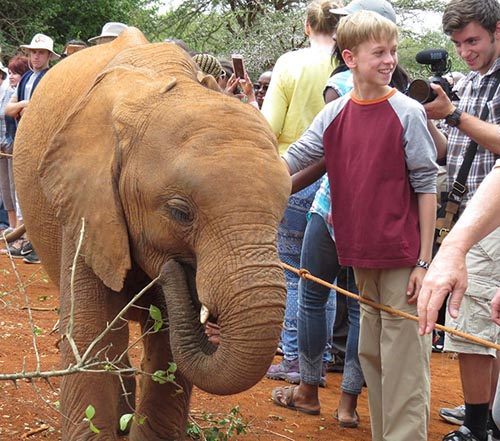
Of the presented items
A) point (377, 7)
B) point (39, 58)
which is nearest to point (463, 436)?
point (377, 7)

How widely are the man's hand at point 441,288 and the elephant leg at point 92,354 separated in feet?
5.97

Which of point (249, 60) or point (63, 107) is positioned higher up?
point (63, 107)

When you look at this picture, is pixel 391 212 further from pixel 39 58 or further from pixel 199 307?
pixel 39 58

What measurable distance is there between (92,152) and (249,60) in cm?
1700

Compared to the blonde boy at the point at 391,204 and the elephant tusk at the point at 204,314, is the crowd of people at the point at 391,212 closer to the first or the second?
the blonde boy at the point at 391,204

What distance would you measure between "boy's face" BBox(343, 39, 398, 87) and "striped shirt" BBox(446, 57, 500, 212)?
919mm

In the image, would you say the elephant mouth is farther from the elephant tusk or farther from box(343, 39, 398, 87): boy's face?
box(343, 39, 398, 87): boy's face

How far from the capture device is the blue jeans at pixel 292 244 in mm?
6383

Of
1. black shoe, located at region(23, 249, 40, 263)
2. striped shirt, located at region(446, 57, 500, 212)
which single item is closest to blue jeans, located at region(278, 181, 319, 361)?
striped shirt, located at region(446, 57, 500, 212)

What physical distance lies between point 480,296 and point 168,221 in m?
1.93

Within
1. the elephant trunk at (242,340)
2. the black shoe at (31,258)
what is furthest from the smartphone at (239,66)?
the black shoe at (31,258)

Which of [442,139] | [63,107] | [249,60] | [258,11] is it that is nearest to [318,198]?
[442,139]

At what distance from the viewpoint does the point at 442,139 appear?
17.0 ft

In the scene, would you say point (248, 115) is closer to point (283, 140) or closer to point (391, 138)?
point (391, 138)
